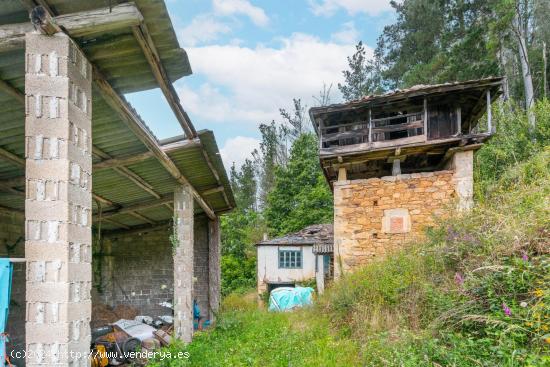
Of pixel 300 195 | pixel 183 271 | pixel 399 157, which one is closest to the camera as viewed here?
pixel 183 271

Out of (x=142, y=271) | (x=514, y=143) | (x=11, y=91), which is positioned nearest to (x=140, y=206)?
(x=142, y=271)

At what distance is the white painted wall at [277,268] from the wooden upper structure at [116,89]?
12651mm

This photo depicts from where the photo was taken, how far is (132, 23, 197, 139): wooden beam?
3.17 m

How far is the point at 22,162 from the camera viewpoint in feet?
17.1

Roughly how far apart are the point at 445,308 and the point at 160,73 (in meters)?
4.19

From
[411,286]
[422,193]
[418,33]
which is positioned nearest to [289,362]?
[411,286]

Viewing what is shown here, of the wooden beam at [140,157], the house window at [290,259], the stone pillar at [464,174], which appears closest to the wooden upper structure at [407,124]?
the stone pillar at [464,174]

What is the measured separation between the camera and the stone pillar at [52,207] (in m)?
2.76

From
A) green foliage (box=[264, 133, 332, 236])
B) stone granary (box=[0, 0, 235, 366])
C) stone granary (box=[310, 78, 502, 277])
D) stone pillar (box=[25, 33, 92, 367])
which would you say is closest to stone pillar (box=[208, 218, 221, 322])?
stone granary (box=[310, 78, 502, 277])

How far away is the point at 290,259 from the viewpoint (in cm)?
1997

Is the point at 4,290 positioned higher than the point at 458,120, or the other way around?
the point at 458,120

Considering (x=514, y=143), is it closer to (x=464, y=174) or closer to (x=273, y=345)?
(x=464, y=174)

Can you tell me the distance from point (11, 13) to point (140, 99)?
155 centimetres

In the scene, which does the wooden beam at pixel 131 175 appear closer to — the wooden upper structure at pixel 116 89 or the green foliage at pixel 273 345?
the wooden upper structure at pixel 116 89
